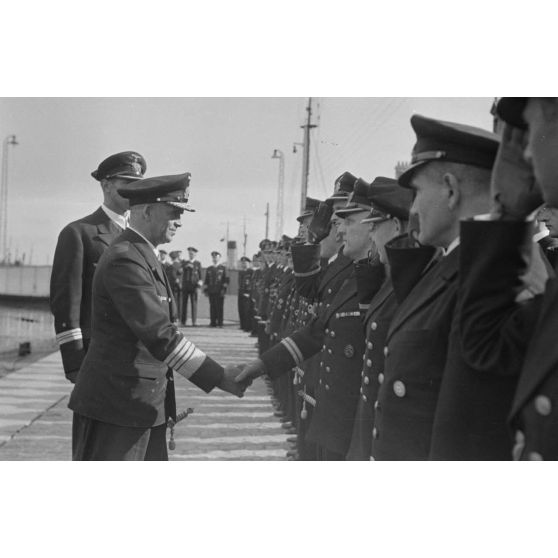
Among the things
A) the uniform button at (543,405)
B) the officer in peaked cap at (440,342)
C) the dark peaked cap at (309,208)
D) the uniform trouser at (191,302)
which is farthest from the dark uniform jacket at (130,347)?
the uniform button at (543,405)

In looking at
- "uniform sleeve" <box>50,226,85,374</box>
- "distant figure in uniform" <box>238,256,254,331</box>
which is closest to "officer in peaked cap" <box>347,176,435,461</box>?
"uniform sleeve" <box>50,226,85,374</box>

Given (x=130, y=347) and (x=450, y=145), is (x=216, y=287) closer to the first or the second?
(x=130, y=347)

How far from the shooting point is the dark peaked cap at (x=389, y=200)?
10.6 feet

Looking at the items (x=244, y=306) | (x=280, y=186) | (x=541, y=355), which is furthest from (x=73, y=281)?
(x=244, y=306)

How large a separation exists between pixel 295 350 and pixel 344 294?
48cm

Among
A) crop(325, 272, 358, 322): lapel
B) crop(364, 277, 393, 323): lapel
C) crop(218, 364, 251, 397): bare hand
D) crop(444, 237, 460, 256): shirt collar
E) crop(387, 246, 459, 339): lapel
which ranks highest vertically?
crop(444, 237, 460, 256): shirt collar

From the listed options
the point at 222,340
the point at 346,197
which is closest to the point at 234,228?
the point at 346,197

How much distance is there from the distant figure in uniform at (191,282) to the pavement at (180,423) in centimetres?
29

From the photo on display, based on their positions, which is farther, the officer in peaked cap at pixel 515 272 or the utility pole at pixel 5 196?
the utility pole at pixel 5 196

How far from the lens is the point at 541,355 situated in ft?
6.23

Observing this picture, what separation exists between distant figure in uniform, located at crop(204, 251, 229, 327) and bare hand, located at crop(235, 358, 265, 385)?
77cm

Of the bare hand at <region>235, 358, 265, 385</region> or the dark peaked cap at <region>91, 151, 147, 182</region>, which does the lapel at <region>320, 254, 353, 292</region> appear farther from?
the dark peaked cap at <region>91, 151, 147, 182</region>

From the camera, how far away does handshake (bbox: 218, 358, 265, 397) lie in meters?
3.77

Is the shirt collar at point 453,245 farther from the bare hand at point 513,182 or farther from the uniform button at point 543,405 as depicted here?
the uniform button at point 543,405
